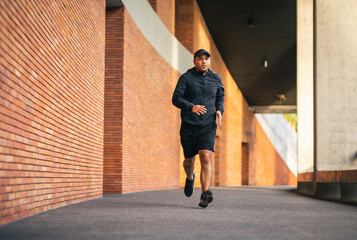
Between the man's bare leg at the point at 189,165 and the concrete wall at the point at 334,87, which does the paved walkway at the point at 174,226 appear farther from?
the concrete wall at the point at 334,87

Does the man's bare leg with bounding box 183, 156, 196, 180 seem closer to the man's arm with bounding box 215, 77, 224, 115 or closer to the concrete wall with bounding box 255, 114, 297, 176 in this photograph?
the man's arm with bounding box 215, 77, 224, 115

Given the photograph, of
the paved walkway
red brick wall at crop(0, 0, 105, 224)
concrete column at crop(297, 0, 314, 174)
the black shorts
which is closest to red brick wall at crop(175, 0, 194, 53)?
concrete column at crop(297, 0, 314, 174)

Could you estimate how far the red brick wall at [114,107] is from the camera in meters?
10.4

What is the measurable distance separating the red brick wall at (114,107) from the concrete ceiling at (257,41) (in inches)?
315

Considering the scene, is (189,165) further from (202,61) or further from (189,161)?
(202,61)

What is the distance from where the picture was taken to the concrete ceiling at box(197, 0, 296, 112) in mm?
18259

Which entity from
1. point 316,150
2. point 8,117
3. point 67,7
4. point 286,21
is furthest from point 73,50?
point 286,21

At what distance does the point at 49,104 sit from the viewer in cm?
559

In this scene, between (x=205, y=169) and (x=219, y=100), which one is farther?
(x=219, y=100)

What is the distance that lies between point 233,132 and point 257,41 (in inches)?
278

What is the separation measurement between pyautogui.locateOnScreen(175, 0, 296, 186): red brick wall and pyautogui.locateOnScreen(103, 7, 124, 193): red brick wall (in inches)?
305

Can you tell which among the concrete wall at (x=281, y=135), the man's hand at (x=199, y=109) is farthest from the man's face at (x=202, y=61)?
the concrete wall at (x=281, y=135)

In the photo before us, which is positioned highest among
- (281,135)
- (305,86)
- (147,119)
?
(305,86)

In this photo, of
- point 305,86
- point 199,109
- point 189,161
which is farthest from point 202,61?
point 305,86
